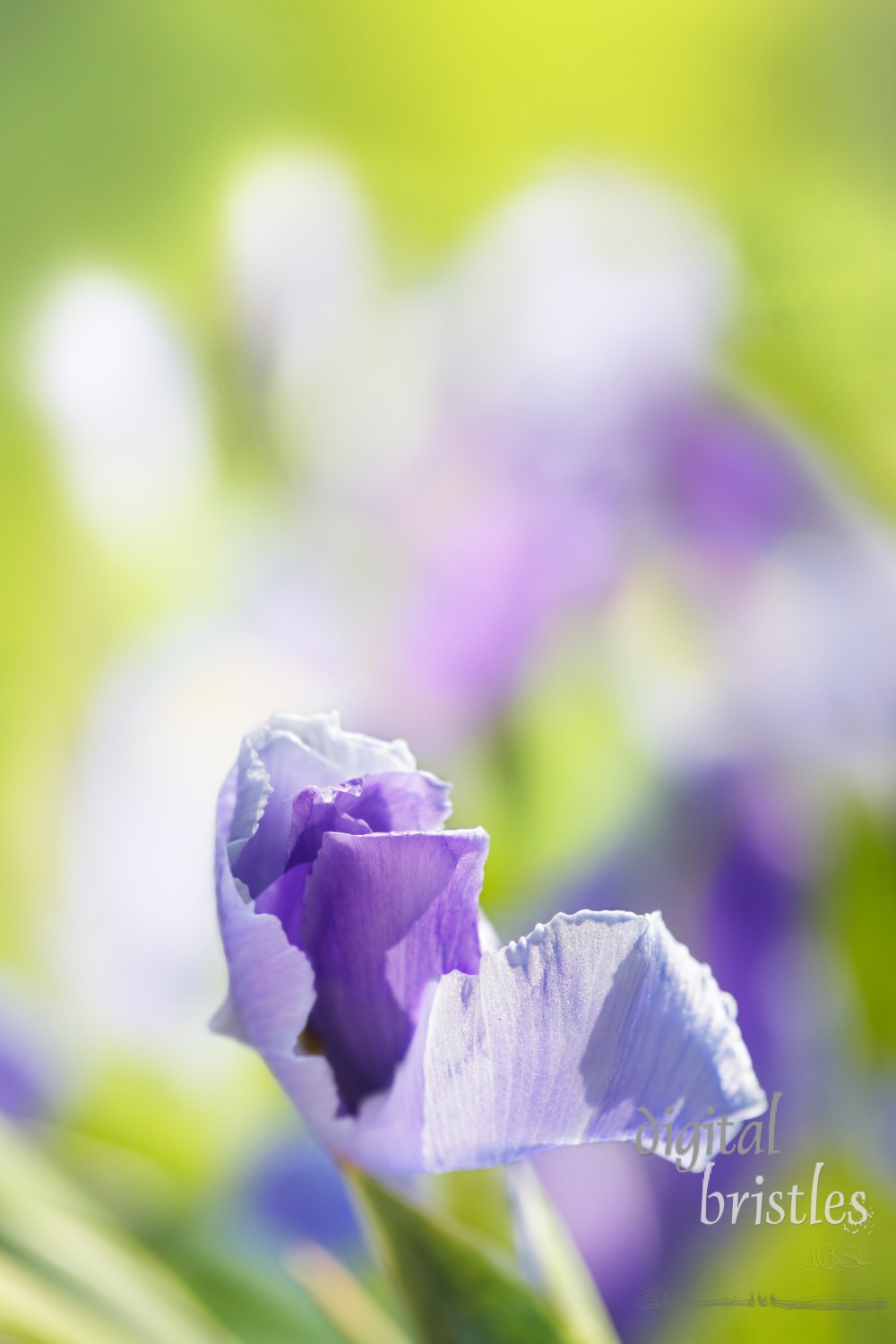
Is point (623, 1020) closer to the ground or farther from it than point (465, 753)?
closer to the ground

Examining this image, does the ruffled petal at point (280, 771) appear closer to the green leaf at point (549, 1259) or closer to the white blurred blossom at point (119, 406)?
the green leaf at point (549, 1259)

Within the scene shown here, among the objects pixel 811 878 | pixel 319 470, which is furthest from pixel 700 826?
pixel 319 470

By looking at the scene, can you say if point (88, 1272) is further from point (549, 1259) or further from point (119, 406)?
point (119, 406)

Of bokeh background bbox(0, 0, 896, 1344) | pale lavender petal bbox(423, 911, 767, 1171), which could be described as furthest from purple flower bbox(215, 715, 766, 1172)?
bokeh background bbox(0, 0, 896, 1344)

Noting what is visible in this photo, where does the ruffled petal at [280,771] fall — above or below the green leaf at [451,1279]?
above

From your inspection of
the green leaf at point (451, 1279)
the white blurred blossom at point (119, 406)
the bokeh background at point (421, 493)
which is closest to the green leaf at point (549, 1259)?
the green leaf at point (451, 1279)

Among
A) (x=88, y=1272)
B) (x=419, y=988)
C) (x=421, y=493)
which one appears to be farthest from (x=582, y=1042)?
(x=421, y=493)

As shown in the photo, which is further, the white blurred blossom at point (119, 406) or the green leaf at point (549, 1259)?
the white blurred blossom at point (119, 406)

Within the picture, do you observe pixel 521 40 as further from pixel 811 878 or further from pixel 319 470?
pixel 811 878
